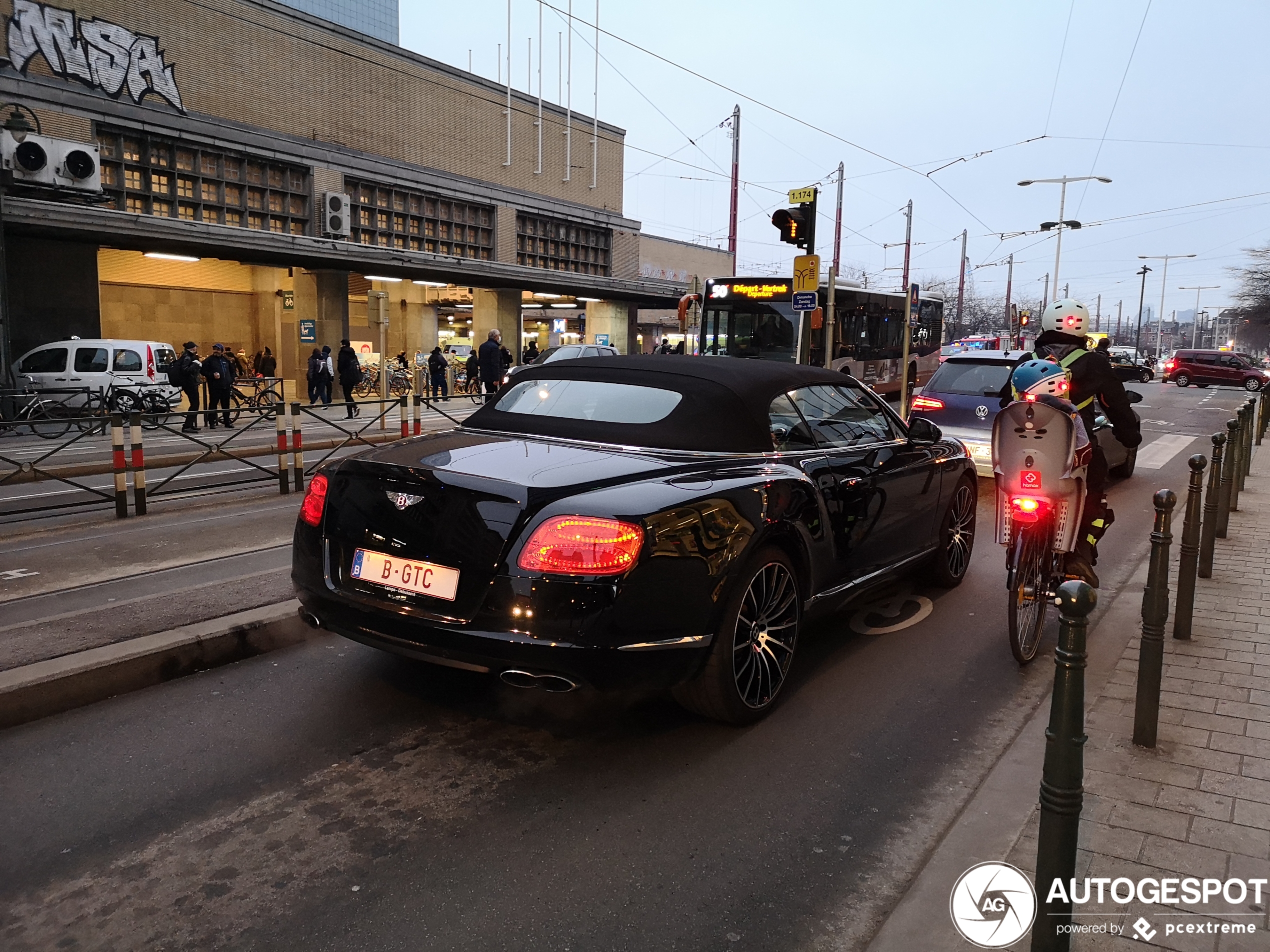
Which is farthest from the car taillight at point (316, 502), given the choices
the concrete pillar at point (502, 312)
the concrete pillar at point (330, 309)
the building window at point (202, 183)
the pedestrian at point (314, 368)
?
the concrete pillar at point (502, 312)

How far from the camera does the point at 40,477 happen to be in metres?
9.11

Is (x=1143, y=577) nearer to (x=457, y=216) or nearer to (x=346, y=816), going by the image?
(x=346, y=816)

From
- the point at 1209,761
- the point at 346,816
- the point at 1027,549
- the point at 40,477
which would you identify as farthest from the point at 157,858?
the point at 40,477

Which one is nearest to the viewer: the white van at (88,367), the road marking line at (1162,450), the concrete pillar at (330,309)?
the road marking line at (1162,450)

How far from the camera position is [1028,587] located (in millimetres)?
5062

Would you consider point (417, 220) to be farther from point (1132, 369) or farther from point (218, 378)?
point (1132, 369)

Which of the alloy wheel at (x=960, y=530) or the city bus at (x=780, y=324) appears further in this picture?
the city bus at (x=780, y=324)

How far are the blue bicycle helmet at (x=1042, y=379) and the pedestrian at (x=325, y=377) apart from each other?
62.8ft

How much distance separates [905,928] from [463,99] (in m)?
32.6

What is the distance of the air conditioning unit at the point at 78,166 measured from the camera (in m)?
18.9

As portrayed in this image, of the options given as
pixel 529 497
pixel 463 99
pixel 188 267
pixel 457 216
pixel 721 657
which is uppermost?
pixel 463 99

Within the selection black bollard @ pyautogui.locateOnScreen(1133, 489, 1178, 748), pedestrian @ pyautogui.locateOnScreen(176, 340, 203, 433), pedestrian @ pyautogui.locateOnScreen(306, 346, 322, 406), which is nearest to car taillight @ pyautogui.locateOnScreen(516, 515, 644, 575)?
black bollard @ pyautogui.locateOnScreen(1133, 489, 1178, 748)

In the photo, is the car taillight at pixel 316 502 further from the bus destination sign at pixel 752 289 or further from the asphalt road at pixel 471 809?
the bus destination sign at pixel 752 289

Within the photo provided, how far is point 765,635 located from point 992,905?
5.12ft
